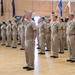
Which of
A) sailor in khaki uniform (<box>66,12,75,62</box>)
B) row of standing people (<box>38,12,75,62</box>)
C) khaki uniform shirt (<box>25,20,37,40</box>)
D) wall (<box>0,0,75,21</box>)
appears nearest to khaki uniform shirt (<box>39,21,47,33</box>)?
row of standing people (<box>38,12,75,62</box>)

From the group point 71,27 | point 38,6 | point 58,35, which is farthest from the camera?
point 38,6

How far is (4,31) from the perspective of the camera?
12766 millimetres

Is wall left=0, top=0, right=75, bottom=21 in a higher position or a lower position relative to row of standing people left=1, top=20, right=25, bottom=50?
higher

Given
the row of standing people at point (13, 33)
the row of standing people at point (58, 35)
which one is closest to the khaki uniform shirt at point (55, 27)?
the row of standing people at point (58, 35)

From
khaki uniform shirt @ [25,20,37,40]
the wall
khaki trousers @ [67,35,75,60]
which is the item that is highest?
the wall

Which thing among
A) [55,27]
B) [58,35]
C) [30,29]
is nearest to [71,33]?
[58,35]

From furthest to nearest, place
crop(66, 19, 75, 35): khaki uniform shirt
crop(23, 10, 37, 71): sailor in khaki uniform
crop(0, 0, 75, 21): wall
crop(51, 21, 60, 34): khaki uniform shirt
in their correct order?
crop(0, 0, 75, 21): wall → crop(51, 21, 60, 34): khaki uniform shirt → crop(66, 19, 75, 35): khaki uniform shirt → crop(23, 10, 37, 71): sailor in khaki uniform

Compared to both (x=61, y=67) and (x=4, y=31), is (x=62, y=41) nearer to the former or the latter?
(x=61, y=67)

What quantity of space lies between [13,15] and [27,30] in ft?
44.5

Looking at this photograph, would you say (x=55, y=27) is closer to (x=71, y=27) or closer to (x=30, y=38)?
(x=71, y=27)

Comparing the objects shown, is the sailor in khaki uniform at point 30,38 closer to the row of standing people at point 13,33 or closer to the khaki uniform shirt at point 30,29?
the khaki uniform shirt at point 30,29

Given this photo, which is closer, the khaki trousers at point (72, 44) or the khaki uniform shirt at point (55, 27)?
the khaki trousers at point (72, 44)

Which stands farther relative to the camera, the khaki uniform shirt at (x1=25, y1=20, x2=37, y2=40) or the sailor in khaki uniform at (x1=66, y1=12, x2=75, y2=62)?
the sailor in khaki uniform at (x1=66, y1=12, x2=75, y2=62)

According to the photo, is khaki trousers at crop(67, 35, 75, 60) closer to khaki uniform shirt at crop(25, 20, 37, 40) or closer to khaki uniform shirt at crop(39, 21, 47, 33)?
khaki uniform shirt at crop(25, 20, 37, 40)
